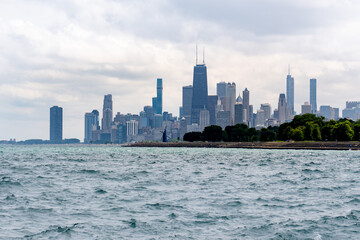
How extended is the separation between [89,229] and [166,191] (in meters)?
17.9

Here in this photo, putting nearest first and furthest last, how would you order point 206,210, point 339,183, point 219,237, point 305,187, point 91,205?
1. point 219,237
2. point 206,210
3. point 91,205
4. point 305,187
5. point 339,183

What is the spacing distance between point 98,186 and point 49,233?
23269mm

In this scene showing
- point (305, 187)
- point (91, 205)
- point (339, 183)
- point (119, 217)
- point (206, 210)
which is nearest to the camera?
point (119, 217)

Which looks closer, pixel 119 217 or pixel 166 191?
pixel 119 217

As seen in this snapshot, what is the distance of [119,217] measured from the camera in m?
31.6

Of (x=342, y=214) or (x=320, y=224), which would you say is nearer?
(x=320, y=224)

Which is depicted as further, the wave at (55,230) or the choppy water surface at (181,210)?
the choppy water surface at (181,210)

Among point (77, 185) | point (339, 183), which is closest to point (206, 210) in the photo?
point (77, 185)

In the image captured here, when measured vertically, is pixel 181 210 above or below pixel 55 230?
above

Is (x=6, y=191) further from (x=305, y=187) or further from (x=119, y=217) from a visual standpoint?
(x=305, y=187)

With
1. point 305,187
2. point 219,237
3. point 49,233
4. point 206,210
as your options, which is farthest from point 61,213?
point 305,187

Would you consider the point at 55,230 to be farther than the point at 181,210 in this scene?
No

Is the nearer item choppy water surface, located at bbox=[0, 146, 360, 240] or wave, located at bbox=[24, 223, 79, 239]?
wave, located at bbox=[24, 223, 79, 239]

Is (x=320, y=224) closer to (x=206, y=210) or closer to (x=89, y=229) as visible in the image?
(x=206, y=210)
